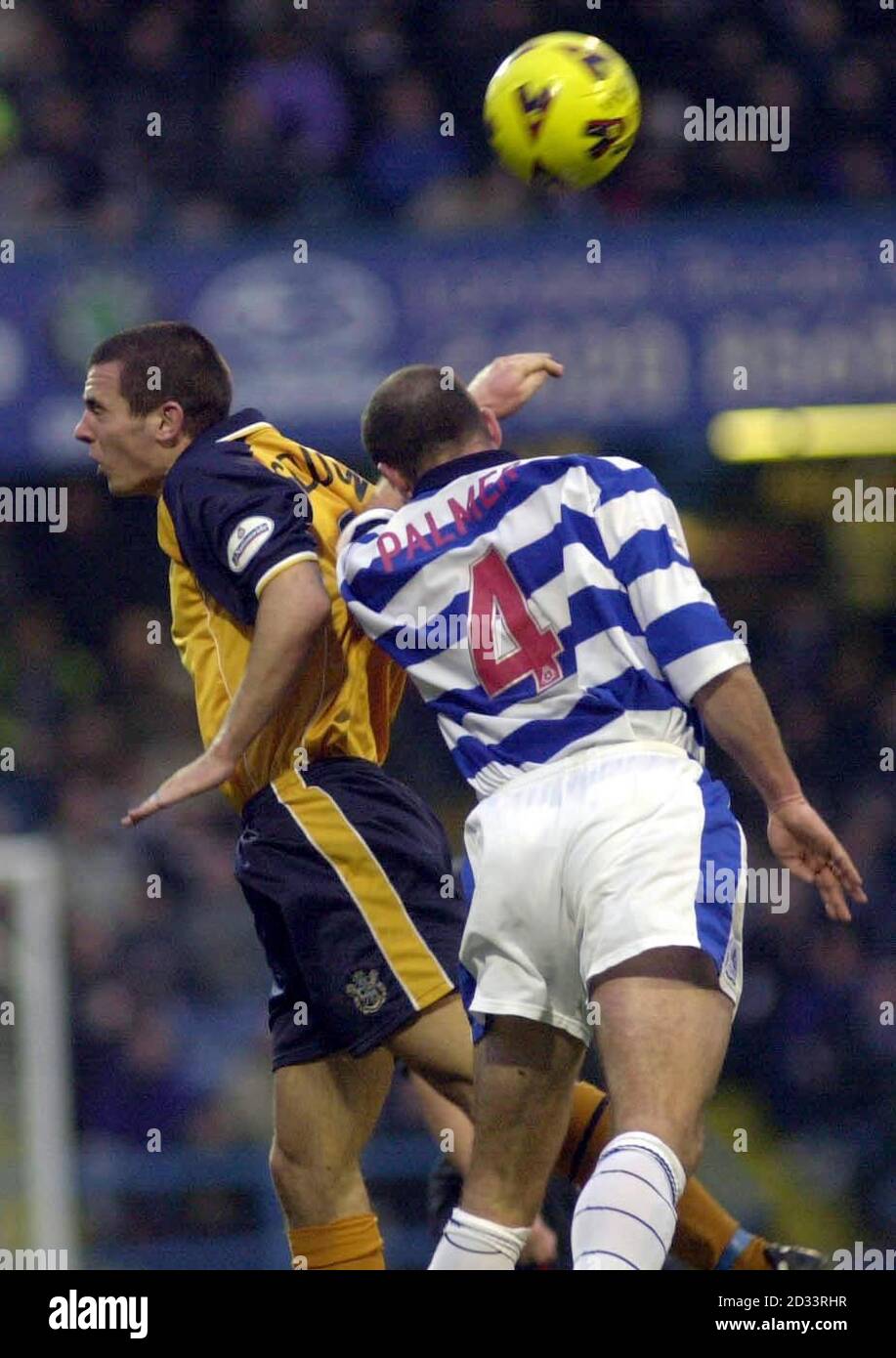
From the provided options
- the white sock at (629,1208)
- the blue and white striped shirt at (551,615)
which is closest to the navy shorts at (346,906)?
the blue and white striped shirt at (551,615)

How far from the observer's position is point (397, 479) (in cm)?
361

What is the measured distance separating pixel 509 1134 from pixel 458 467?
1.07 metres

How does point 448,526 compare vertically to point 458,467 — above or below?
below

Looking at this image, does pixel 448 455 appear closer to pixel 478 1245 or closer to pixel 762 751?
pixel 762 751

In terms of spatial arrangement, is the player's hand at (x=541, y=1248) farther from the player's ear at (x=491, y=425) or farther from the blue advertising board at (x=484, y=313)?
the blue advertising board at (x=484, y=313)

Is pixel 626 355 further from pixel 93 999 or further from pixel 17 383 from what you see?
pixel 93 999

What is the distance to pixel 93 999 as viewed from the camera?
753 cm

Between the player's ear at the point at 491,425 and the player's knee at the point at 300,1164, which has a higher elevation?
Result: the player's ear at the point at 491,425

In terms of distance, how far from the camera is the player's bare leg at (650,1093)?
9.54ft

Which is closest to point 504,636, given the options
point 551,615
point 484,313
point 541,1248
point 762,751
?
point 551,615

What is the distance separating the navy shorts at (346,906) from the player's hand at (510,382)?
2.37 ft

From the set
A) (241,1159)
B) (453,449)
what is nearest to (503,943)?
(453,449)

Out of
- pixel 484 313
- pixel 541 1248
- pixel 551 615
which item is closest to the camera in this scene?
pixel 551 615

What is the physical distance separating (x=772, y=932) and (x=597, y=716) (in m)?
4.54
